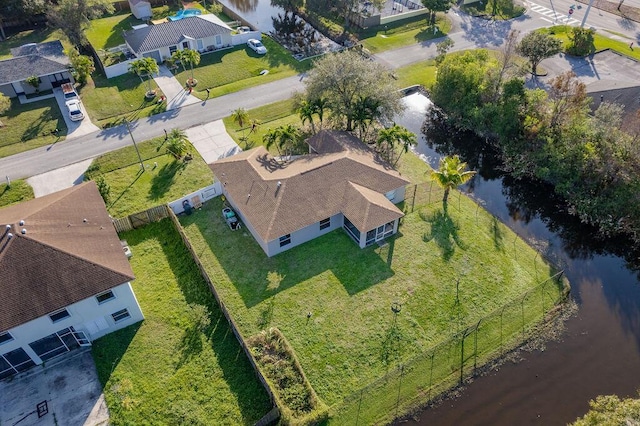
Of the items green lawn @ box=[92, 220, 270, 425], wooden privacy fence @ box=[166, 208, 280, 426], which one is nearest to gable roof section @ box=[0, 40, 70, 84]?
wooden privacy fence @ box=[166, 208, 280, 426]

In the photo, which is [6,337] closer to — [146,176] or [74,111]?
[146,176]

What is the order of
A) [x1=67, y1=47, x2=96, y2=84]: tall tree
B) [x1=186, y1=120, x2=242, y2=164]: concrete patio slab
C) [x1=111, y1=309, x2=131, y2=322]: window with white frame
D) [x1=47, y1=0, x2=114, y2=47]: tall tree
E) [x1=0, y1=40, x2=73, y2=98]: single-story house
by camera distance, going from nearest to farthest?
[x1=111, y1=309, x2=131, y2=322]: window with white frame < [x1=186, y1=120, x2=242, y2=164]: concrete patio slab < [x1=0, y1=40, x2=73, y2=98]: single-story house < [x1=67, y1=47, x2=96, y2=84]: tall tree < [x1=47, y1=0, x2=114, y2=47]: tall tree

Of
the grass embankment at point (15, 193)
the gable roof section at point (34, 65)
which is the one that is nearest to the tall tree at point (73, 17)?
the gable roof section at point (34, 65)

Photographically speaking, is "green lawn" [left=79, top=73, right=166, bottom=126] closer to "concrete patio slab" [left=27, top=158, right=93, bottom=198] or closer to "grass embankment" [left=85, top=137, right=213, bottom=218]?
"grass embankment" [left=85, top=137, right=213, bottom=218]

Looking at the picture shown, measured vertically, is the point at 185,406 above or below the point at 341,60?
below

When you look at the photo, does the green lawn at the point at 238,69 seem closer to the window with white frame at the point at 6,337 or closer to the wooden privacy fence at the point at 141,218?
the wooden privacy fence at the point at 141,218

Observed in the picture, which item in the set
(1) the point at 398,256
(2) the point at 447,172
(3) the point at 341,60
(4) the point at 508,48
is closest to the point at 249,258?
(1) the point at 398,256

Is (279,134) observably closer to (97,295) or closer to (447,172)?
(447,172)

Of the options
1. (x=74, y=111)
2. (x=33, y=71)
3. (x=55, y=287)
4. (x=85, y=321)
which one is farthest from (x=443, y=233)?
(x=33, y=71)
